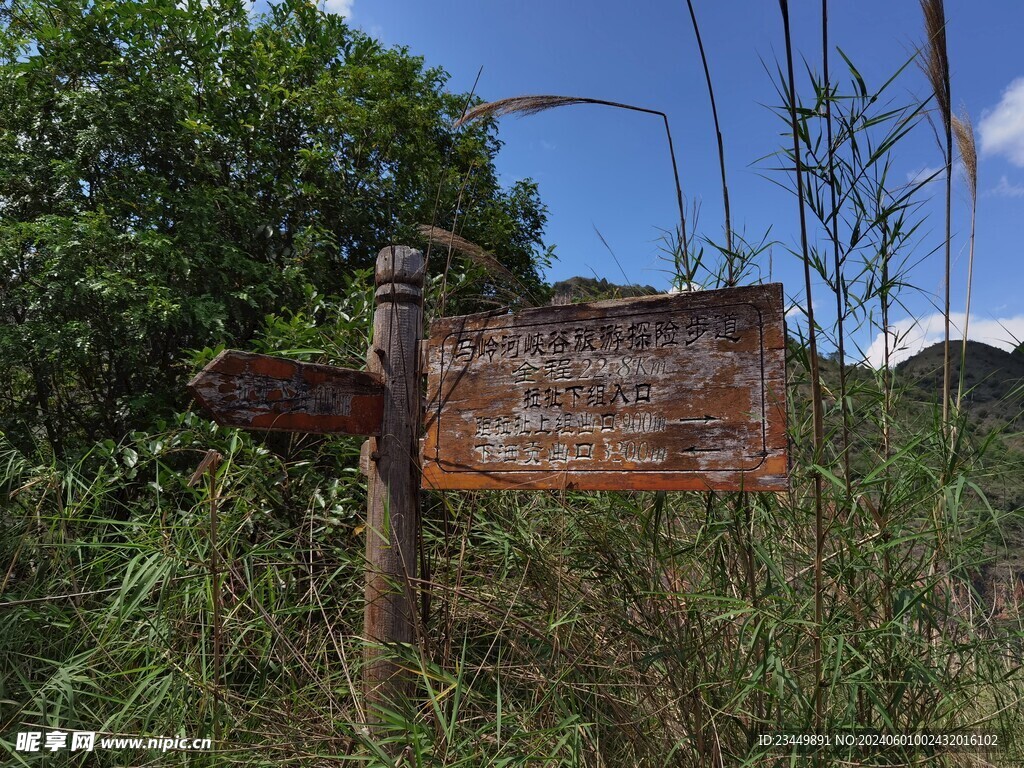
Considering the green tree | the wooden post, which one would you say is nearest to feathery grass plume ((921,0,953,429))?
the wooden post

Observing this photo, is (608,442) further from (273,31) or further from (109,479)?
(273,31)

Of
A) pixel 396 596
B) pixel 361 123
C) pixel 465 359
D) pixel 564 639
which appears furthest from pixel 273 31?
pixel 564 639

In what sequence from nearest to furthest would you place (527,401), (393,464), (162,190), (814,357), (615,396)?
(814,357)
(615,396)
(527,401)
(393,464)
(162,190)

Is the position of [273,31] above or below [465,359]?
above

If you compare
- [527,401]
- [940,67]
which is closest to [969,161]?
[940,67]

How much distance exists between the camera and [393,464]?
6.61 ft

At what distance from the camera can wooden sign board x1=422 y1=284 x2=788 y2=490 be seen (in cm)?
163

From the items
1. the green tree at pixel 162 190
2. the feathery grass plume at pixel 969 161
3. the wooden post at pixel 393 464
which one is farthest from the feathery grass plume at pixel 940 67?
the green tree at pixel 162 190

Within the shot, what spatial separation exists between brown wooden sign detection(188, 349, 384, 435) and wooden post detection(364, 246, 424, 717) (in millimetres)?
69

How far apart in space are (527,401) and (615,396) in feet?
0.84

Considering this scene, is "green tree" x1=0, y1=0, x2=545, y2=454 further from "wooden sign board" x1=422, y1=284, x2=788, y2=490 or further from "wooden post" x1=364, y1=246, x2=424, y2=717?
"wooden sign board" x1=422, y1=284, x2=788, y2=490

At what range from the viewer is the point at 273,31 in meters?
5.02

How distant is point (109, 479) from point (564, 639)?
2.20 meters

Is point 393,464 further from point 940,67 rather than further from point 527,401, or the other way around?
point 940,67
